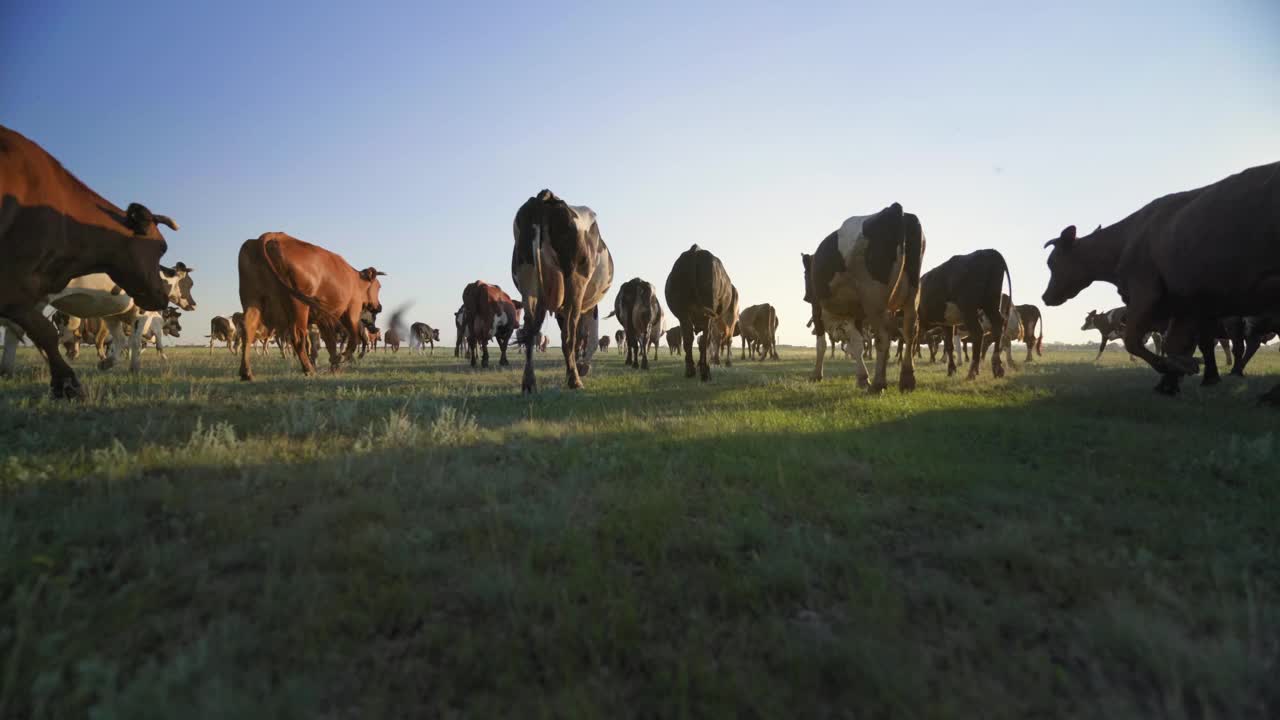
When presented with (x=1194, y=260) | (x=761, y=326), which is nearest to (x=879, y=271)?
(x=1194, y=260)

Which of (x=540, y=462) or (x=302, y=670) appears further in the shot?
(x=540, y=462)

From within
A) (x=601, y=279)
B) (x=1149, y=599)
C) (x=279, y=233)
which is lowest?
(x=1149, y=599)

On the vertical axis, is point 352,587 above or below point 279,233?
below

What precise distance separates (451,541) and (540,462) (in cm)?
141

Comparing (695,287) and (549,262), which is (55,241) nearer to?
(549,262)

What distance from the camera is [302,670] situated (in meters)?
1.52

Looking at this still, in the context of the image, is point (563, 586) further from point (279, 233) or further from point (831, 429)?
point (279, 233)

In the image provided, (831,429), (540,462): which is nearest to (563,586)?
(540,462)

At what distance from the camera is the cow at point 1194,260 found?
20.0 feet

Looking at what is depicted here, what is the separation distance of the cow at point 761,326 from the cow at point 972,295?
1885 cm

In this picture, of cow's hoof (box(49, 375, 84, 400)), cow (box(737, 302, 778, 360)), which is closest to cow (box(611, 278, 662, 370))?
cow's hoof (box(49, 375, 84, 400))

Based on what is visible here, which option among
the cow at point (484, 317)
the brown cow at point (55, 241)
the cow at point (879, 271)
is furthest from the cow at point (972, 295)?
the brown cow at point (55, 241)

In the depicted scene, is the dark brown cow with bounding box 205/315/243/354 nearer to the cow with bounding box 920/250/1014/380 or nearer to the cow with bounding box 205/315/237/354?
the cow with bounding box 205/315/237/354

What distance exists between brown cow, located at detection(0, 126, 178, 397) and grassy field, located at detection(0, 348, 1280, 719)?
7.96 feet
